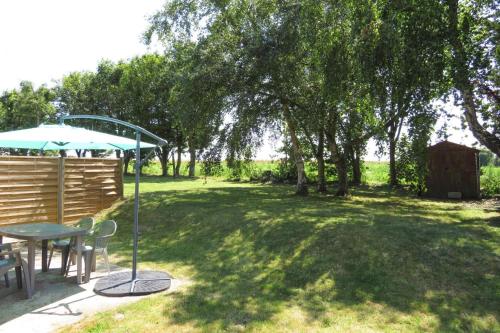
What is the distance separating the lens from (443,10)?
29.6 ft

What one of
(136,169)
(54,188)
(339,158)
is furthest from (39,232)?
(339,158)

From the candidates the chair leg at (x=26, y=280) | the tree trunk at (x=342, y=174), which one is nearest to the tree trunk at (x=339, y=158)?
the tree trunk at (x=342, y=174)

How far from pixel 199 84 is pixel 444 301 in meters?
10.7

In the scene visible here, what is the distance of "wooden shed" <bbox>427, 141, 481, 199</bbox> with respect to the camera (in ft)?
51.5

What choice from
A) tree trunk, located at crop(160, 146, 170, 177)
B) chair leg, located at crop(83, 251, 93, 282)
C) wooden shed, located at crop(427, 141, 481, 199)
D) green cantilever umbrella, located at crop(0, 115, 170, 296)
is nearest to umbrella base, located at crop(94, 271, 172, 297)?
green cantilever umbrella, located at crop(0, 115, 170, 296)

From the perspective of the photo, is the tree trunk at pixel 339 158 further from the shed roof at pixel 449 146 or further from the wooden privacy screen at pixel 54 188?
the wooden privacy screen at pixel 54 188

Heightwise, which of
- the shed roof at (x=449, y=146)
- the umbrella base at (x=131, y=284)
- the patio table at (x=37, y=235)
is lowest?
the umbrella base at (x=131, y=284)

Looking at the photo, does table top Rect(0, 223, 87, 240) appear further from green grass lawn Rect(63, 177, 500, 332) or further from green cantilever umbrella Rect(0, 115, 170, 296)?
green grass lawn Rect(63, 177, 500, 332)

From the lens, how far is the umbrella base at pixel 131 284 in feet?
18.2

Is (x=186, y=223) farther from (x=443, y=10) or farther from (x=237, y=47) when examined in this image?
(x=443, y=10)

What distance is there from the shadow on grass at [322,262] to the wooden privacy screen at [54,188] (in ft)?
7.41

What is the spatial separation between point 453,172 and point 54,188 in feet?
48.9

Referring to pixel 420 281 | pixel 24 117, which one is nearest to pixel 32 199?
pixel 420 281

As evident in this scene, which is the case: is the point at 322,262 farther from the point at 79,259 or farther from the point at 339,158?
the point at 339,158
